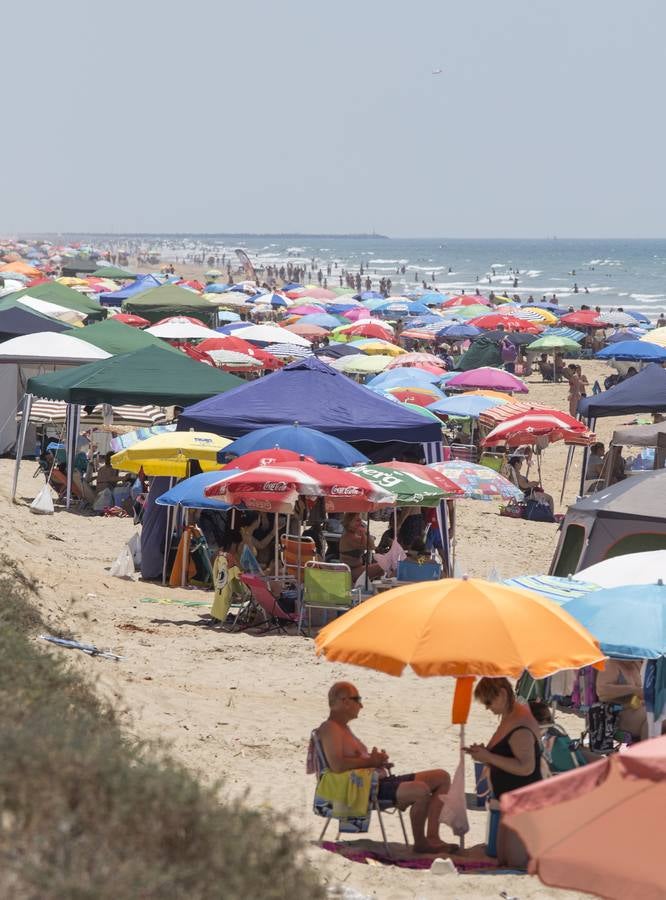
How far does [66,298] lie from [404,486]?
22230 mm

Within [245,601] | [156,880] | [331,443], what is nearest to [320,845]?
[156,880]

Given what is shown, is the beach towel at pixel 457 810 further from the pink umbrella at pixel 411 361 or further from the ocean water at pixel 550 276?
the ocean water at pixel 550 276

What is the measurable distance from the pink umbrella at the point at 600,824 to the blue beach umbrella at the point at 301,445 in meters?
8.21

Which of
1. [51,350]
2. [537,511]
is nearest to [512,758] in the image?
[537,511]

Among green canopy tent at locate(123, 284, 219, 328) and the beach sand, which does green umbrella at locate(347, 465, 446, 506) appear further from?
green canopy tent at locate(123, 284, 219, 328)

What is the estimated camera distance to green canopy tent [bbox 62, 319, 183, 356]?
2028cm

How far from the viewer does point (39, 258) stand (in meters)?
101

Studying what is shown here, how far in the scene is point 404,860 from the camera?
618 cm

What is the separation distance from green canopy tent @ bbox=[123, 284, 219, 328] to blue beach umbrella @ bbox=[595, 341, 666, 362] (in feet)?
36.9

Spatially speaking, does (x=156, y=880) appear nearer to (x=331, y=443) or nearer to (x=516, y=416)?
(x=331, y=443)

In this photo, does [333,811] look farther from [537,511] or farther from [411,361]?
[411,361]

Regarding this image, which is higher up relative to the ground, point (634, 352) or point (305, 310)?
point (634, 352)

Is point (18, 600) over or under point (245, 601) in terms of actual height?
over

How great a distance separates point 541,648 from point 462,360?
27187mm
